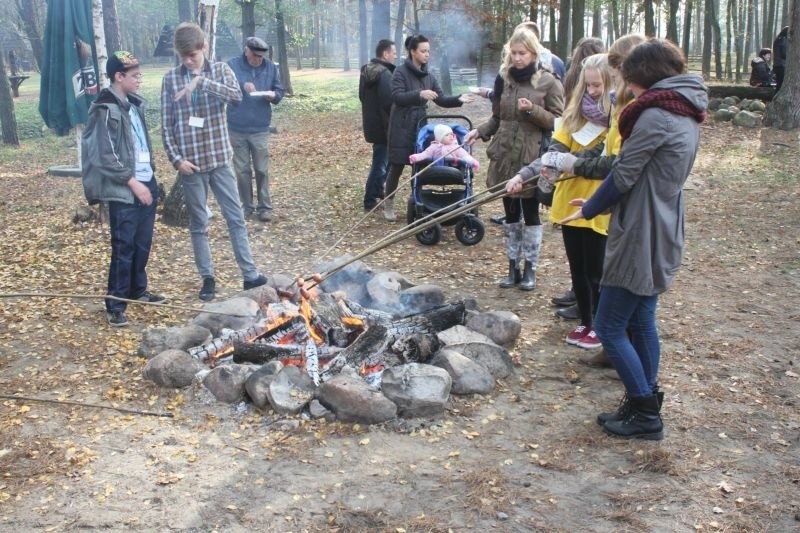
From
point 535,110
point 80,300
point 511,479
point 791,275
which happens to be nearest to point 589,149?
point 535,110

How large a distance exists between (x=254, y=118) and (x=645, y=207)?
18.9 feet

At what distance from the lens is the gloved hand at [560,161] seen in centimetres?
Answer: 443

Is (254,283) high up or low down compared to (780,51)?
down

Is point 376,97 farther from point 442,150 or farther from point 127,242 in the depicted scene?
point 127,242

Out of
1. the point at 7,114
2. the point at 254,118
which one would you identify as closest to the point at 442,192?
the point at 254,118

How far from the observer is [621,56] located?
14.6 feet

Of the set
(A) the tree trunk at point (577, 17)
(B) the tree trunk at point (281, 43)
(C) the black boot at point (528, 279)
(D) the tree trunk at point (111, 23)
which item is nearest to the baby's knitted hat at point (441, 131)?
(C) the black boot at point (528, 279)

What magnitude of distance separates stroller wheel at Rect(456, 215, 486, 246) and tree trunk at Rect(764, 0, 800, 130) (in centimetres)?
965

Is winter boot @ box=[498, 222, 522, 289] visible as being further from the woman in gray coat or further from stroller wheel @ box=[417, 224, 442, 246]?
the woman in gray coat

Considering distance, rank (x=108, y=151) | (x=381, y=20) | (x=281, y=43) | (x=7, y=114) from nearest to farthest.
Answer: (x=108, y=151) < (x=7, y=114) < (x=281, y=43) < (x=381, y=20)

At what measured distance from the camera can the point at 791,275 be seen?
22.1 feet

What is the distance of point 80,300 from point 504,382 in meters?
3.75

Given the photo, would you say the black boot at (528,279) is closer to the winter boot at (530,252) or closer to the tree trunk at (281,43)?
the winter boot at (530,252)

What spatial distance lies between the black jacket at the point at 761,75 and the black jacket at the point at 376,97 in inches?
515
